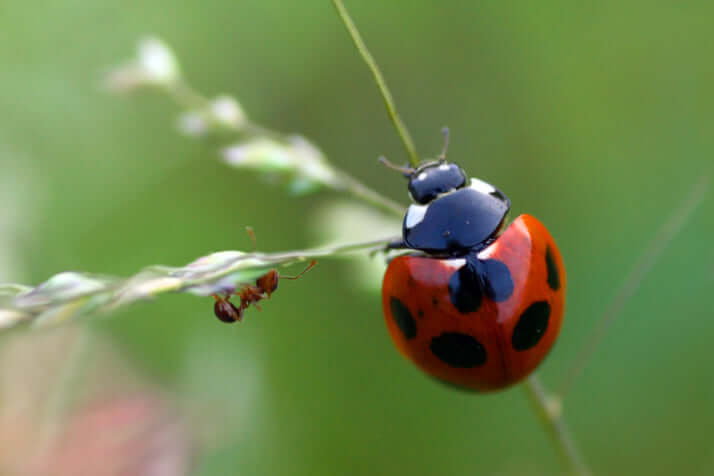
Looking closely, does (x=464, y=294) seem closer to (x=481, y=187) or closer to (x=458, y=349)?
(x=458, y=349)

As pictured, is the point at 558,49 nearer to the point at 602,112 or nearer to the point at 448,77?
the point at 602,112

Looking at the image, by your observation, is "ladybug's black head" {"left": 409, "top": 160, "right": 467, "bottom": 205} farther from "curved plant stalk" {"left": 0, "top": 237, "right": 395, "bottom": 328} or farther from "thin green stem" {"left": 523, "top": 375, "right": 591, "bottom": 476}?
"curved plant stalk" {"left": 0, "top": 237, "right": 395, "bottom": 328}

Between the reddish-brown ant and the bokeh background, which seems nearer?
the reddish-brown ant

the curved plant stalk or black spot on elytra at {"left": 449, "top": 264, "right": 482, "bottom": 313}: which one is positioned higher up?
black spot on elytra at {"left": 449, "top": 264, "right": 482, "bottom": 313}

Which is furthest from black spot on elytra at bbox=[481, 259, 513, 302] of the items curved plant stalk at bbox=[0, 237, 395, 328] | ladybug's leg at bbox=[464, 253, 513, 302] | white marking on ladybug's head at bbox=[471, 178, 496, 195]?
curved plant stalk at bbox=[0, 237, 395, 328]

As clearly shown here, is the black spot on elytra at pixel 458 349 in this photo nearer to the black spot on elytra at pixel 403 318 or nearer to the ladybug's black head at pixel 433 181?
the black spot on elytra at pixel 403 318

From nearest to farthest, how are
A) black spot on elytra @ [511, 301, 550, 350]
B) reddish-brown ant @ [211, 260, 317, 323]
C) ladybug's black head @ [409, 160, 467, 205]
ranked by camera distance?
reddish-brown ant @ [211, 260, 317, 323] < black spot on elytra @ [511, 301, 550, 350] < ladybug's black head @ [409, 160, 467, 205]

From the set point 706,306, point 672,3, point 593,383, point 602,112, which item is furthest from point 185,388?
point 672,3

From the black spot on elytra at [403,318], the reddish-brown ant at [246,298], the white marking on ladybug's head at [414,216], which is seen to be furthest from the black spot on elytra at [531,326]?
the reddish-brown ant at [246,298]
